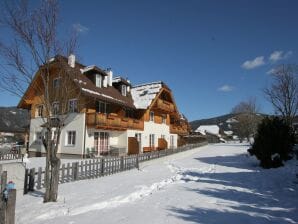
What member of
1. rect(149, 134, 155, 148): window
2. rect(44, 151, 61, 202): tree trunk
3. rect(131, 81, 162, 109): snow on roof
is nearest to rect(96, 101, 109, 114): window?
rect(131, 81, 162, 109): snow on roof

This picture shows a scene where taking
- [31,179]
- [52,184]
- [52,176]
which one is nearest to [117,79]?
[31,179]

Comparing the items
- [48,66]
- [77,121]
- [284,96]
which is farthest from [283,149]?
[284,96]

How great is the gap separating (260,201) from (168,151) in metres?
18.0

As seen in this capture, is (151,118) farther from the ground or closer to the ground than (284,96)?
closer to the ground

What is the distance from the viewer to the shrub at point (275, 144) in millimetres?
18245

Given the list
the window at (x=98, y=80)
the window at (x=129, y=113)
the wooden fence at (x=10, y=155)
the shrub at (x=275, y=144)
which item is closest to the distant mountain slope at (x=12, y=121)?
the window at (x=129, y=113)

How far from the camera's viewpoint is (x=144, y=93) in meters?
36.7

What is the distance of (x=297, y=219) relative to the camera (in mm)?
7184

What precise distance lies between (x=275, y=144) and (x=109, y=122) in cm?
1481

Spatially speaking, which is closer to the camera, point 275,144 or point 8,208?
point 8,208

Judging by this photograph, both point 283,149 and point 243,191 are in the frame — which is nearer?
point 243,191

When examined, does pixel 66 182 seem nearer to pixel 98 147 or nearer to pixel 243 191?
pixel 243 191

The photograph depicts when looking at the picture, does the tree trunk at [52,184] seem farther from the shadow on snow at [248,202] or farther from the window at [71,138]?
the window at [71,138]

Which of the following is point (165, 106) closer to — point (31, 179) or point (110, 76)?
point (110, 76)
